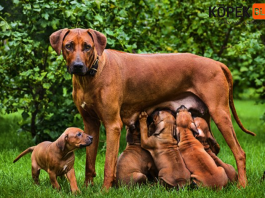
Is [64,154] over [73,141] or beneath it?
beneath

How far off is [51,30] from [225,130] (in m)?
3.28

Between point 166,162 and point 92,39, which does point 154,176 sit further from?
point 92,39

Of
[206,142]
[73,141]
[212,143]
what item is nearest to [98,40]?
[73,141]

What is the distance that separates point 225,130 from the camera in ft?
17.9

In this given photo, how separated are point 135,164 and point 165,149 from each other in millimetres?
386

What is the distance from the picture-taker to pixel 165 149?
17.1 feet

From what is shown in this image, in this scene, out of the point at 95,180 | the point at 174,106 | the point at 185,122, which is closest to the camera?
the point at 185,122

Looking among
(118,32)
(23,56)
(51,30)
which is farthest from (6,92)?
(118,32)

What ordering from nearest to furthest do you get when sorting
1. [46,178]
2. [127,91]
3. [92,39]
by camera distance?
[92,39] < [127,91] < [46,178]

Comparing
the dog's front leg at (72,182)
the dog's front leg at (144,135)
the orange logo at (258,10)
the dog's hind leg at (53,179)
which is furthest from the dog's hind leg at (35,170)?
the orange logo at (258,10)

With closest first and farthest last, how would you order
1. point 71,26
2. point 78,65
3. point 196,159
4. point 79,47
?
point 78,65, point 79,47, point 196,159, point 71,26

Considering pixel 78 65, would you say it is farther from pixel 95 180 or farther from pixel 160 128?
pixel 95 180

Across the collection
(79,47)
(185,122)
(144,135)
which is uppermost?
(79,47)

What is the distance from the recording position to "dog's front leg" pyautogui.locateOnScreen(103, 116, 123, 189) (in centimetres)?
500
